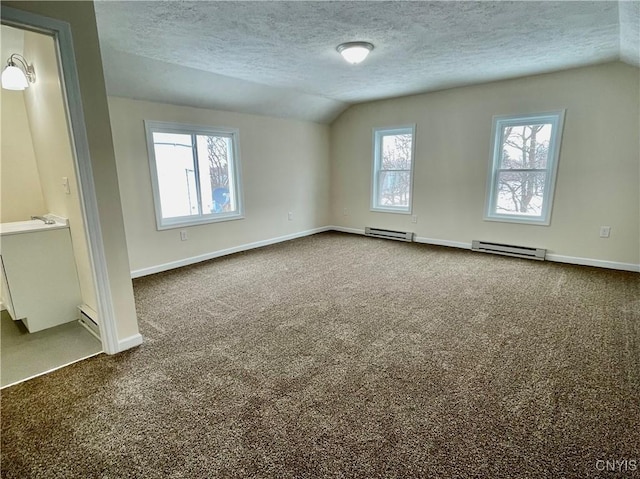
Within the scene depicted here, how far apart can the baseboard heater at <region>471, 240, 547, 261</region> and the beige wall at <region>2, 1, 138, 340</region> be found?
456 centimetres

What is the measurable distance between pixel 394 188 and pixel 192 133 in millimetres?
3390

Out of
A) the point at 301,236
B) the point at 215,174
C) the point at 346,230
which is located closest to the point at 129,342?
the point at 215,174

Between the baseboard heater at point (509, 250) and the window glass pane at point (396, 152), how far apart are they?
5.61 feet

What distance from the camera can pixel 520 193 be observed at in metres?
4.46

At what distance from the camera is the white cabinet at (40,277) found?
2.41m

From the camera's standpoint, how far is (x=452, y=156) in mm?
4891

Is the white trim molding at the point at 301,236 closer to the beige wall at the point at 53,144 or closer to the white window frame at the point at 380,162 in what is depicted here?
the white window frame at the point at 380,162

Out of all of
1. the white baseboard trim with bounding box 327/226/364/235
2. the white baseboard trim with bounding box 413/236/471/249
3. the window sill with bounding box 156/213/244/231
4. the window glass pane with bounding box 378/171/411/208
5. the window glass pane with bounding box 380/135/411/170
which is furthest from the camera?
the white baseboard trim with bounding box 327/226/364/235

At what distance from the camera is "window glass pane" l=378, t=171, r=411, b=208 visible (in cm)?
553

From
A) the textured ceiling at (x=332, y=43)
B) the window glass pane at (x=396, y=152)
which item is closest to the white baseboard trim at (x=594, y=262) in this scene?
the textured ceiling at (x=332, y=43)

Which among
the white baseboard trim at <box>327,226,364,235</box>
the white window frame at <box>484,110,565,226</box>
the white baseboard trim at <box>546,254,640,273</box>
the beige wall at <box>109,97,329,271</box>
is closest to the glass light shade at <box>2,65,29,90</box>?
the beige wall at <box>109,97,329,271</box>

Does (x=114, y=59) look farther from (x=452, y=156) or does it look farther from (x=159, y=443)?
(x=452, y=156)

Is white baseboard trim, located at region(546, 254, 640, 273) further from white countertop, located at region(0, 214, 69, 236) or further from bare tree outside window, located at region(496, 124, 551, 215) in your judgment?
white countertop, located at region(0, 214, 69, 236)

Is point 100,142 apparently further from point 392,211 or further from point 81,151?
point 392,211
